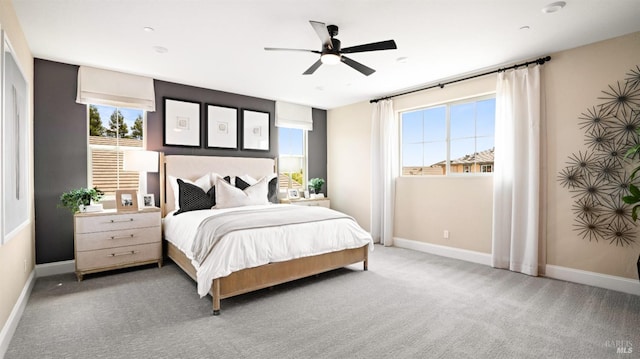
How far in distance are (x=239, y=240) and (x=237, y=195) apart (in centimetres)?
161

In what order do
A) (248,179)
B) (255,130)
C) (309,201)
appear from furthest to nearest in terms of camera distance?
1. (309,201)
2. (255,130)
3. (248,179)

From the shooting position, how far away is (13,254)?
2.63 metres

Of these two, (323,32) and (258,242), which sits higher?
(323,32)

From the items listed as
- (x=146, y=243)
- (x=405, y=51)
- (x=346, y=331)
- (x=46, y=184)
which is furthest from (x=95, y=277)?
(x=405, y=51)

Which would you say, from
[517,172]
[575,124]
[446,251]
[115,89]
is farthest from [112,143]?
[575,124]

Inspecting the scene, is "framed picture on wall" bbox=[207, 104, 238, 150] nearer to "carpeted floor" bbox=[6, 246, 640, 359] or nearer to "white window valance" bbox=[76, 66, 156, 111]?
"white window valance" bbox=[76, 66, 156, 111]

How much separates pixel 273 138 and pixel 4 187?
4.03 meters

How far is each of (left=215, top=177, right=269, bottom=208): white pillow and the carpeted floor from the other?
1.13 m


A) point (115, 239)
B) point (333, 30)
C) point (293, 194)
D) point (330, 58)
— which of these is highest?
point (333, 30)

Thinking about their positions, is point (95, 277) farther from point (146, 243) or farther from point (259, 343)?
point (259, 343)

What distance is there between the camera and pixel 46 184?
3861mm

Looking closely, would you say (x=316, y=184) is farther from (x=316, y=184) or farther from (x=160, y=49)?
(x=160, y=49)

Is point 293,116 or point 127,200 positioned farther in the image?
point 293,116

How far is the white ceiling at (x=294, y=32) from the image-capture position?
265cm
